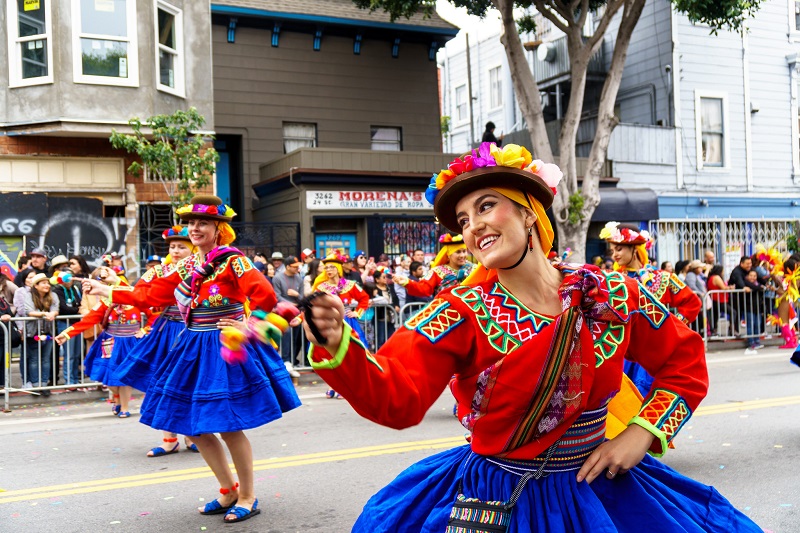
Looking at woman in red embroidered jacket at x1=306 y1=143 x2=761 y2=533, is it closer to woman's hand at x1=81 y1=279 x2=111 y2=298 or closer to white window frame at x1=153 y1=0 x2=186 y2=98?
woman's hand at x1=81 y1=279 x2=111 y2=298

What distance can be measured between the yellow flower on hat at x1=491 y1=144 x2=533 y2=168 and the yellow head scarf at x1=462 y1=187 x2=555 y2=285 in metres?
0.09

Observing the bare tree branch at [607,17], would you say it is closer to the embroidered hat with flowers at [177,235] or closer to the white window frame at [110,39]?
the white window frame at [110,39]

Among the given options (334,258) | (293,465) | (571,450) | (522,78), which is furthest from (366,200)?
(571,450)

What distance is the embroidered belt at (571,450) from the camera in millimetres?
2619

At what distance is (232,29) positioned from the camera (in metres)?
A: 20.8

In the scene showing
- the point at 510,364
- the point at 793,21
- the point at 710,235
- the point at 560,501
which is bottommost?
the point at 560,501

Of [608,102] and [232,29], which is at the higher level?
[232,29]

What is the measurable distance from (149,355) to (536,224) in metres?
4.40

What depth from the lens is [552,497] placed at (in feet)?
8.35

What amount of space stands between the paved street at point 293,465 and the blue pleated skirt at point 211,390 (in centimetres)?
69

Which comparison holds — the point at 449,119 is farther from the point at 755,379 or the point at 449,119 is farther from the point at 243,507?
the point at 243,507

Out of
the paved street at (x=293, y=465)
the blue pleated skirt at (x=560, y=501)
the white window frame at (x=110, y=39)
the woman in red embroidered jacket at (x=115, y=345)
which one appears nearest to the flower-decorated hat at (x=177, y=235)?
the paved street at (x=293, y=465)

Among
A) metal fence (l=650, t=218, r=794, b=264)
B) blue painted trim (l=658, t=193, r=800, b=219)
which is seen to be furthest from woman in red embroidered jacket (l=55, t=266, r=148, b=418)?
blue painted trim (l=658, t=193, r=800, b=219)

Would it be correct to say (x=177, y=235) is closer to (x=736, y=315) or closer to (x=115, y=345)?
(x=115, y=345)
